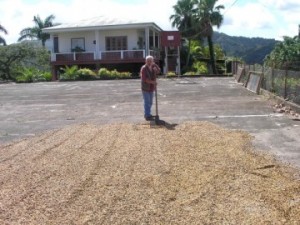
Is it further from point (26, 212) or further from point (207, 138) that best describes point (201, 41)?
point (26, 212)

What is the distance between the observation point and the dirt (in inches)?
197

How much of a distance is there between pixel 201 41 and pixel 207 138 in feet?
145

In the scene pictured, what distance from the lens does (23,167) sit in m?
7.40

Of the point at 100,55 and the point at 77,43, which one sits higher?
the point at 77,43

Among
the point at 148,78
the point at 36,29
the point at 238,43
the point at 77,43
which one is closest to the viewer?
the point at 148,78

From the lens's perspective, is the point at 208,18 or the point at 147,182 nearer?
the point at 147,182

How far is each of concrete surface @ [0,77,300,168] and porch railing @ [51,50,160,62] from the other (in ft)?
57.9

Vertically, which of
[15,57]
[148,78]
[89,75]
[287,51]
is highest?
[287,51]

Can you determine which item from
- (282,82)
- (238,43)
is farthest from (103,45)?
(238,43)

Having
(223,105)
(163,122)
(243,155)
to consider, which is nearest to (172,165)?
(243,155)

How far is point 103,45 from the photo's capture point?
137 feet

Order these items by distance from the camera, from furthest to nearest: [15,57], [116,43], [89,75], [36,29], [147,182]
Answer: [36,29], [15,57], [116,43], [89,75], [147,182]

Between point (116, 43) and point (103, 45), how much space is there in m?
1.14

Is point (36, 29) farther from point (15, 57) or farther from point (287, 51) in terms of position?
point (287, 51)
